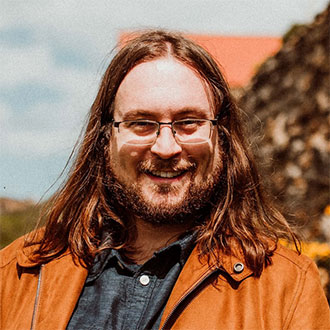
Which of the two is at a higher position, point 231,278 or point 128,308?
point 231,278

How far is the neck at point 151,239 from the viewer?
9.78 ft

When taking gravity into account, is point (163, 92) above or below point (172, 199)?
above

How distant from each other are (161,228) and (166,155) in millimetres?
430

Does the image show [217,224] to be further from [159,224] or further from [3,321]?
[3,321]

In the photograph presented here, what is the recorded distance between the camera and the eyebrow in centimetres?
284

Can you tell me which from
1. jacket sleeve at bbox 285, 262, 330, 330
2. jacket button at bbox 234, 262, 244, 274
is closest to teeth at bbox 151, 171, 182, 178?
jacket button at bbox 234, 262, 244, 274

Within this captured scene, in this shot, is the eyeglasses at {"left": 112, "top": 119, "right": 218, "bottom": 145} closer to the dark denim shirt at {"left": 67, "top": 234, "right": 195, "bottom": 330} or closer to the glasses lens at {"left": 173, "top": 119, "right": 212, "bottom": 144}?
the glasses lens at {"left": 173, "top": 119, "right": 212, "bottom": 144}

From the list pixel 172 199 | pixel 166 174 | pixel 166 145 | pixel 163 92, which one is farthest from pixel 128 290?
pixel 163 92

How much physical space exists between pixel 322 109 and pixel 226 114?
198 inches

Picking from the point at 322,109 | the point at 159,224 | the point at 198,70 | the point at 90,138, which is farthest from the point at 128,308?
the point at 322,109

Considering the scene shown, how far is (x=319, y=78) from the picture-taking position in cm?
823

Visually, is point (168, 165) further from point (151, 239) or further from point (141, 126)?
point (151, 239)

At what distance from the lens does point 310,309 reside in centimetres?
250

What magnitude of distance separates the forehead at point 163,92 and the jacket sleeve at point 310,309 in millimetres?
978
